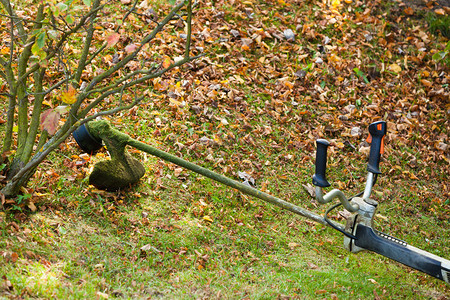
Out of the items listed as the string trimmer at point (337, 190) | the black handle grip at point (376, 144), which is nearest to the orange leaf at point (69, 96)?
the string trimmer at point (337, 190)

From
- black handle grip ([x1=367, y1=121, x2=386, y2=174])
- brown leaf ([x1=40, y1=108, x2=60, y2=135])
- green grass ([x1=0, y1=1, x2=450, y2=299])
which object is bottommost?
green grass ([x1=0, y1=1, x2=450, y2=299])

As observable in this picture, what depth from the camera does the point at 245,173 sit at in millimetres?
4949

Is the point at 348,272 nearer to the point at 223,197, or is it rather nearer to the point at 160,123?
the point at 223,197

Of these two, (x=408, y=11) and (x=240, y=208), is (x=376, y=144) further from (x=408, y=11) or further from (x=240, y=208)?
(x=408, y=11)

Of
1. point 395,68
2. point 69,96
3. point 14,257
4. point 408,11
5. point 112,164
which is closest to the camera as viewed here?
point 14,257

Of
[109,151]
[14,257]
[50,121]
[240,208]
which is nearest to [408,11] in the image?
[240,208]

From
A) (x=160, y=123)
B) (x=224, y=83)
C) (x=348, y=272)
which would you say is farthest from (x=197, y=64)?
(x=348, y=272)

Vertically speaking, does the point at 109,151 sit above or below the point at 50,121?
below

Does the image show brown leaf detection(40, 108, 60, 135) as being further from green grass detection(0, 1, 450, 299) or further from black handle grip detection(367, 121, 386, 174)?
black handle grip detection(367, 121, 386, 174)

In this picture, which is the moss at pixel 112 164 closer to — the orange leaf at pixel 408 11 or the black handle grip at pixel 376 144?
the black handle grip at pixel 376 144

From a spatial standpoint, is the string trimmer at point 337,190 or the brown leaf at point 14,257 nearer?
the brown leaf at point 14,257

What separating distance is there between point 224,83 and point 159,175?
1.83 metres

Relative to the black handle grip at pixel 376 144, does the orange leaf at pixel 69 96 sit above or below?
above

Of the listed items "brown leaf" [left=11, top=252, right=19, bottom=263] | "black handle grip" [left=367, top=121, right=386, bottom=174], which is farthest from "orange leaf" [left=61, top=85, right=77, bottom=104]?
"black handle grip" [left=367, top=121, right=386, bottom=174]
